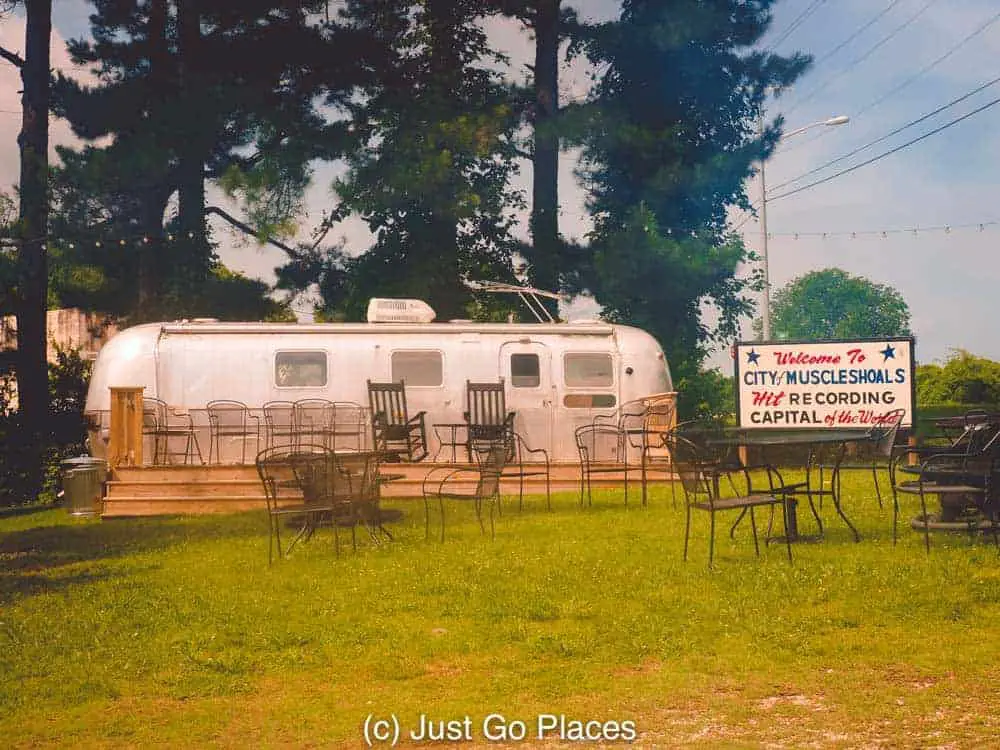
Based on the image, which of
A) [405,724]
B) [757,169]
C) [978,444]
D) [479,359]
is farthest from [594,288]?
[405,724]

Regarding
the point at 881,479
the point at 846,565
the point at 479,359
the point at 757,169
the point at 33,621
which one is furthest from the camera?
the point at 757,169

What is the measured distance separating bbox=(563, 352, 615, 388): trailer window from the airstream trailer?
15 millimetres

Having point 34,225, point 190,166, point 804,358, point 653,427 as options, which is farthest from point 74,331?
point 804,358

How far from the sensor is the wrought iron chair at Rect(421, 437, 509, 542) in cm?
1061

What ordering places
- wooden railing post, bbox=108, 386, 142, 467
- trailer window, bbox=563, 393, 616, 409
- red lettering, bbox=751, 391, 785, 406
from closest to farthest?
wooden railing post, bbox=108, 386, 142, 467, trailer window, bbox=563, 393, 616, 409, red lettering, bbox=751, 391, 785, 406

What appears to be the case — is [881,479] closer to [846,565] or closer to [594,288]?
[846,565]

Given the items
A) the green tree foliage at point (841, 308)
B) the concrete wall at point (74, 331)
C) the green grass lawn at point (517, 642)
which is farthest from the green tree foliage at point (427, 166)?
the green tree foliage at point (841, 308)

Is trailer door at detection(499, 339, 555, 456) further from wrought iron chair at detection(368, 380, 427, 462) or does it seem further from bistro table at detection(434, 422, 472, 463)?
wrought iron chair at detection(368, 380, 427, 462)

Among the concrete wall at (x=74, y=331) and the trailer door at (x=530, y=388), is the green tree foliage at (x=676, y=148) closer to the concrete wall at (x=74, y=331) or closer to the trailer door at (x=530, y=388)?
the trailer door at (x=530, y=388)

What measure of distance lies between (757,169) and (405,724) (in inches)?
902

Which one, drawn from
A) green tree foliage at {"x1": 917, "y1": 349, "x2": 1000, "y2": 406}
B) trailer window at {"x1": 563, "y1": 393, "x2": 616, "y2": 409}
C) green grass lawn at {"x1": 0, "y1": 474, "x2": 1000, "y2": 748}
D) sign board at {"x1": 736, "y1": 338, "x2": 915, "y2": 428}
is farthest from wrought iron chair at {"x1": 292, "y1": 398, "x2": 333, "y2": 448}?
green tree foliage at {"x1": 917, "y1": 349, "x2": 1000, "y2": 406}

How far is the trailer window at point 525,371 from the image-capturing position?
16328 millimetres

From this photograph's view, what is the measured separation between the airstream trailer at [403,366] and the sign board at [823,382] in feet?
6.39

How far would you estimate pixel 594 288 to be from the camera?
25.3 metres
